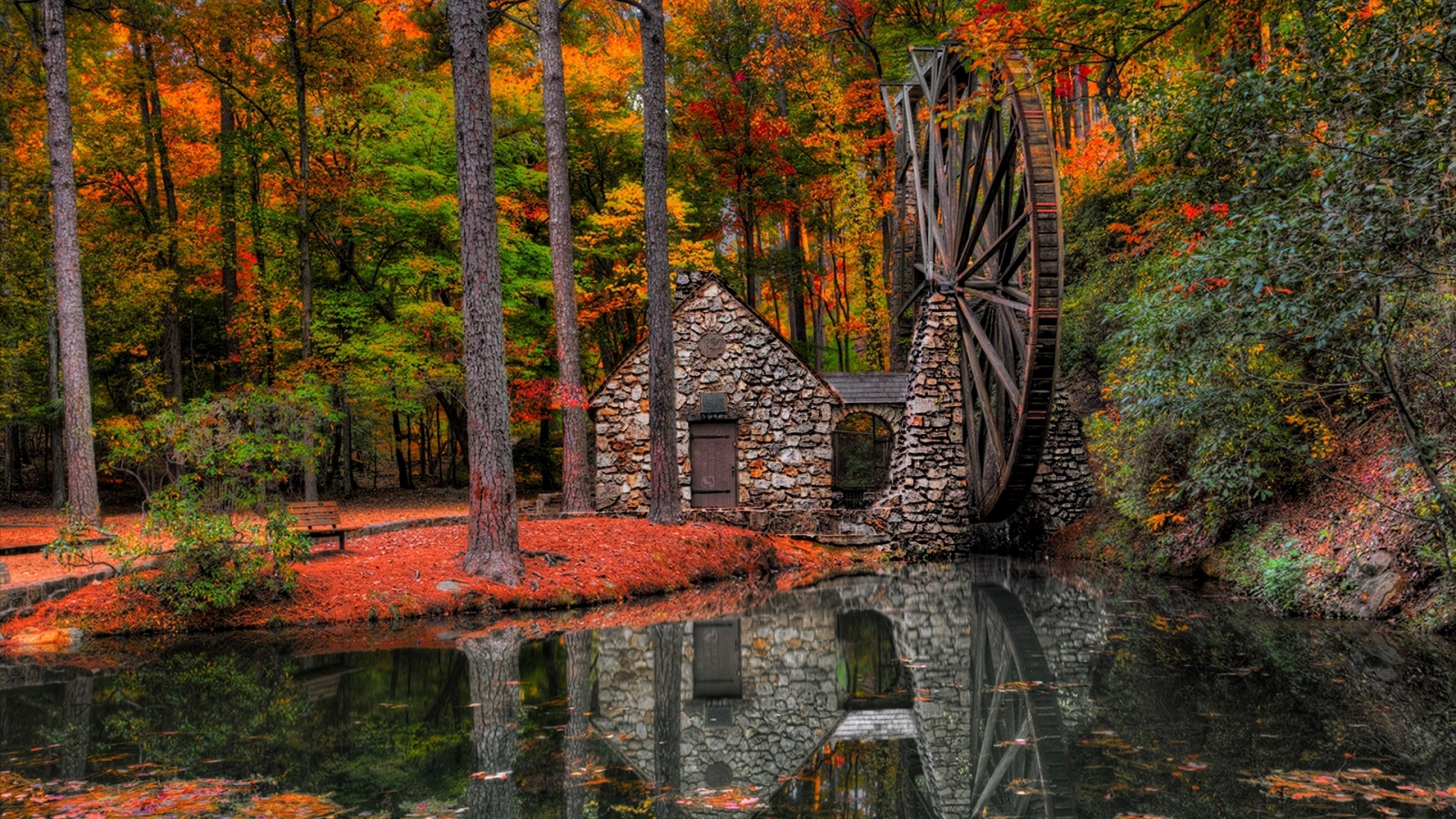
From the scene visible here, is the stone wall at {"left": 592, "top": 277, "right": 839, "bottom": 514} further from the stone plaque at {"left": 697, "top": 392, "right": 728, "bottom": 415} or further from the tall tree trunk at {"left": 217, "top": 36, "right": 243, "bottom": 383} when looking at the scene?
the tall tree trunk at {"left": 217, "top": 36, "right": 243, "bottom": 383}

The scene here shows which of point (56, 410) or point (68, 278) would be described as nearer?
point (68, 278)

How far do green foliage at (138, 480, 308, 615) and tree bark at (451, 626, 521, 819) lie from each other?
223cm

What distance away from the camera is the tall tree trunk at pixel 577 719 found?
3844 mm

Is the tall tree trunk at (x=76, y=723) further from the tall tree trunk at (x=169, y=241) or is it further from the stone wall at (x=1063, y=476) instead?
the tall tree trunk at (x=169, y=241)

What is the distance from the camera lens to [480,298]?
9375mm

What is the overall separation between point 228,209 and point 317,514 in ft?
33.7

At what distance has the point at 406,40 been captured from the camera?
782 inches

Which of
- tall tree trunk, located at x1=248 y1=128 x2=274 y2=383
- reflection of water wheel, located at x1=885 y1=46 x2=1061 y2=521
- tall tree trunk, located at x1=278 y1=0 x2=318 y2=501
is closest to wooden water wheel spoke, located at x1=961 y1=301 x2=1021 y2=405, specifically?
reflection of water wheel, located at x1=885 y1=46 x2=1061 y2=521

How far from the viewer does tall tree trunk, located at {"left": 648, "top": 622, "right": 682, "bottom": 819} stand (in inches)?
156

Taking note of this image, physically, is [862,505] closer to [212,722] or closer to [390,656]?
[390,656]

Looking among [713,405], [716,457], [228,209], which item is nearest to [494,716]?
[713,405]

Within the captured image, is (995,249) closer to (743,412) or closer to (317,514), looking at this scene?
(743,412)

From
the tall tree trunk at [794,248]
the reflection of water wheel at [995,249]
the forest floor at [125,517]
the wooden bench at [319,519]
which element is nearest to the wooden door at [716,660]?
the wooden bench at [319,519]

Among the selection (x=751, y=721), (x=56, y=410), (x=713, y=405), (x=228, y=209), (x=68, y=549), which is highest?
(x=228, y=209)
